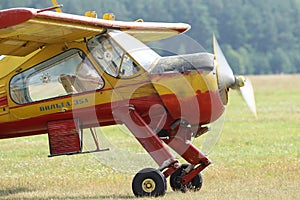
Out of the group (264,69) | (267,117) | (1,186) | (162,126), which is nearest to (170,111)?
(162,126)

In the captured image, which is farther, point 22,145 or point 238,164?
point 22,145

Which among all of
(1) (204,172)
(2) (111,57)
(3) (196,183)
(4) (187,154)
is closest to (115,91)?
(2) (111,57)

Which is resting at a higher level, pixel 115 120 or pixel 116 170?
pixel 115 120

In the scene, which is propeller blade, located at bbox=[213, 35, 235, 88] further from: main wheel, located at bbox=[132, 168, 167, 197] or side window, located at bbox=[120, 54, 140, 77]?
main wheel, located at bbox=[132, 168, 167, 197]

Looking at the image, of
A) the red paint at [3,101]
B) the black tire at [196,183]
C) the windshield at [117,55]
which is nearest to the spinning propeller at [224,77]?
the windshield at [117,55]

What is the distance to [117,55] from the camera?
484 inches

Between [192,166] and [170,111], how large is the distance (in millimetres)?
975

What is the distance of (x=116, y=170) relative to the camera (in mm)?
15422

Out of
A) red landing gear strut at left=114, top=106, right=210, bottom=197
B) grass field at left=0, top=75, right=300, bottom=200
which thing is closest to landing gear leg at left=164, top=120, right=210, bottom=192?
red landing gear strut at left=114, top=106, right=210, bottom=197

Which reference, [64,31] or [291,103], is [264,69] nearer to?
[291,103]

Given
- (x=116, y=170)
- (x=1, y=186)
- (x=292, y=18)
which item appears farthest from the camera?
(x=292, y=18)

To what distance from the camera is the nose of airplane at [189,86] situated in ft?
38.9

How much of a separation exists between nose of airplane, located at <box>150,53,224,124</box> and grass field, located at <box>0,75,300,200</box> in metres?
1.16

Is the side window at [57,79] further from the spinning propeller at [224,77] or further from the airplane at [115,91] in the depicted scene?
the spinning propeller at [224,77]
